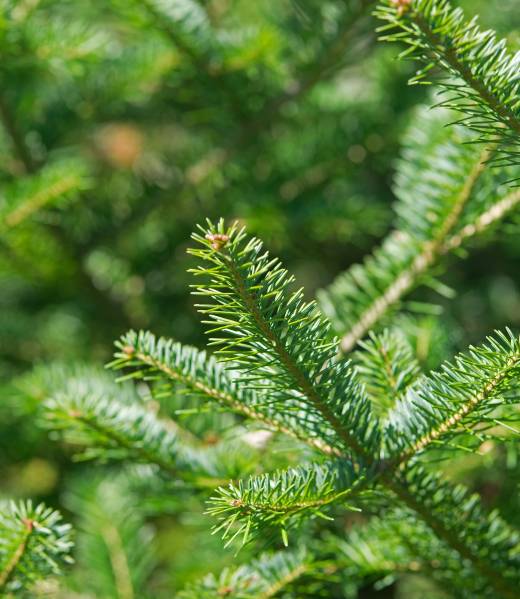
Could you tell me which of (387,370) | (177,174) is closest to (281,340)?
(387,370)

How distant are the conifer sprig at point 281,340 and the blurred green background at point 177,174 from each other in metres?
0.27

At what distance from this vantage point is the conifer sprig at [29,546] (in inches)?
19.4

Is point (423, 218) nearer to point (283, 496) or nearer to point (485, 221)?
point (485, 221)

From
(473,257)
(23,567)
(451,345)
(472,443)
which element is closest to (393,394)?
(472,443)

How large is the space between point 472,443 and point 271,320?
0.67 ft

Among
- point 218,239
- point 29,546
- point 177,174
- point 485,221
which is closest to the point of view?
point 218,239

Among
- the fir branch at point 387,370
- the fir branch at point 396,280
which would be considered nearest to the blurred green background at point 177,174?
the fir branch at point 396,280

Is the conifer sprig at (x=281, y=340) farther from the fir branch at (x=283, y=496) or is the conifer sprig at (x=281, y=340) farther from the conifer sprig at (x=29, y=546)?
the conifer sprig at (x=29, y=546)

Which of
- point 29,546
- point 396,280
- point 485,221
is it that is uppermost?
point 485,221

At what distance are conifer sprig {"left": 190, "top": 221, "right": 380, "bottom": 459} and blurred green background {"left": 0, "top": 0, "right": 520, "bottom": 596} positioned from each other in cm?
27

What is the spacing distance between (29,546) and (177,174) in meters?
0.63

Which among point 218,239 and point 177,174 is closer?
point 218,239

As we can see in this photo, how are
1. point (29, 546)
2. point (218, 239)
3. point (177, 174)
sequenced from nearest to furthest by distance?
point (218, 239), point (29, 546), point (177, 174)

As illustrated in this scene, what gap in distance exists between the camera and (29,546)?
50 cm
